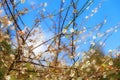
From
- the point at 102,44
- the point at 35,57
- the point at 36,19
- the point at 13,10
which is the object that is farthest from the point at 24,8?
the point at 102,44

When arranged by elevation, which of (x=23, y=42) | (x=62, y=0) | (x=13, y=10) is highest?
(x=62, y=0)

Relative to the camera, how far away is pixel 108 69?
5.35 metres

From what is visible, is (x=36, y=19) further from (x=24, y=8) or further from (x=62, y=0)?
(x=62, y=0)

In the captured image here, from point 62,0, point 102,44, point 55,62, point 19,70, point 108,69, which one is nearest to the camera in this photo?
point 19,70

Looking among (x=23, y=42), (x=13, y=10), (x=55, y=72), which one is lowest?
(x=55, y=72)

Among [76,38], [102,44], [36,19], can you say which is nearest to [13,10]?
[36,19]

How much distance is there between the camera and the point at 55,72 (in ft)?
16.3

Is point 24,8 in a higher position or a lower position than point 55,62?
higher

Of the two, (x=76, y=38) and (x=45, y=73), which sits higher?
(x=76, y=38)

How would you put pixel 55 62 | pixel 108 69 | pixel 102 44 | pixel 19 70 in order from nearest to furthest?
pixel 19 70 < pixel 108 69 < pixel 55 62 < pixel 102 44

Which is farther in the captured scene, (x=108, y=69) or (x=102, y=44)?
(x=102, y=44)

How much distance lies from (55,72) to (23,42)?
24.8 inches

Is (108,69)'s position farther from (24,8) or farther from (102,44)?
(102,44)

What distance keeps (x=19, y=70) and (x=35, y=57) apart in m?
0.31
